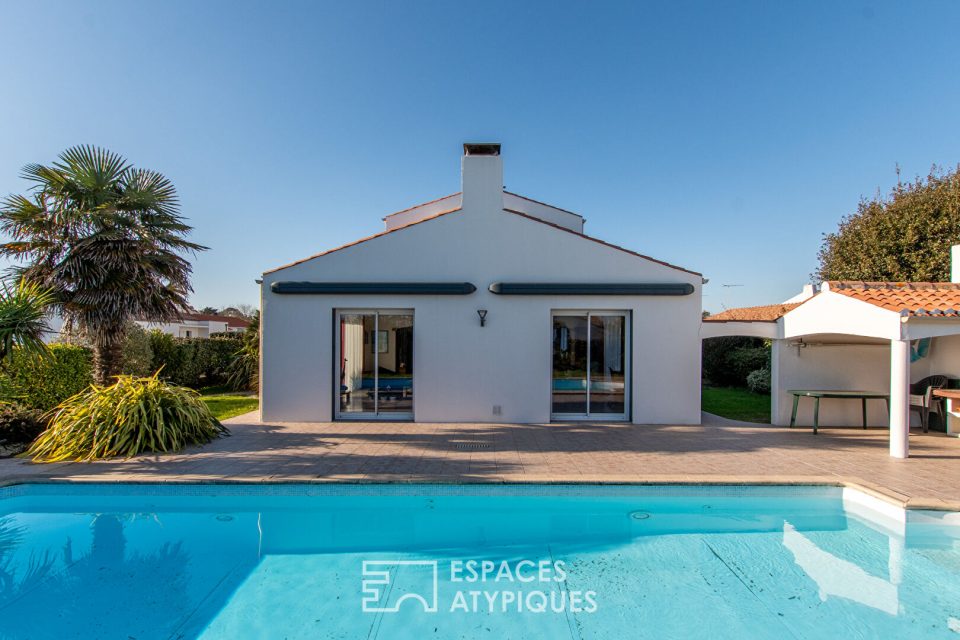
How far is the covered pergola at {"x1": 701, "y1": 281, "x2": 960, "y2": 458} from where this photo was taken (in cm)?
827

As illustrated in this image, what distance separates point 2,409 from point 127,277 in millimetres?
3886

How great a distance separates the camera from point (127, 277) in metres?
9.52

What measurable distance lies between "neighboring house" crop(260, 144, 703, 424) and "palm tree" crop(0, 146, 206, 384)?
2.69 m

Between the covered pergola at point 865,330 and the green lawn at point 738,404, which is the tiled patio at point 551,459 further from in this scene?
the green lawn at point 738,404

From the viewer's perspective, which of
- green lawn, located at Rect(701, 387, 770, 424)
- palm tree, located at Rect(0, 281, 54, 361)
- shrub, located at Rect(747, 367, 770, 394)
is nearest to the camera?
palm tree, located at Rect(0, 281, 54, 361)

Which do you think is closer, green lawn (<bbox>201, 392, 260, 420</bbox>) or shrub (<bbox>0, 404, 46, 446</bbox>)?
shrub (<bbox>0, 404, 46, 446</bbox>)

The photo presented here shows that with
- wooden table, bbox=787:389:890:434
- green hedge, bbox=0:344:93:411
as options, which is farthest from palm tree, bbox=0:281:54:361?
wooden table, bbox=787:389:890:434

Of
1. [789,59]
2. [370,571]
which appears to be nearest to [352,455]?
[370,571]

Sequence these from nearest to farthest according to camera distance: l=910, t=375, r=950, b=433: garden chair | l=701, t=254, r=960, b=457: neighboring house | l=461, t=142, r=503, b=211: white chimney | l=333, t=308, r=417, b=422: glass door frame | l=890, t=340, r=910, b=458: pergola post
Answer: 1. l=890, t=340, r=910, b=458: pergola post
2. l=701, t=254, r=960, b=457: neighboring house
3. l=910, t=375, r=950, b=433: garden chair
4. l=461, t=142, r=503, b=211: white chimney
5. l=333, t=308, r=417, b=422: glass door frame

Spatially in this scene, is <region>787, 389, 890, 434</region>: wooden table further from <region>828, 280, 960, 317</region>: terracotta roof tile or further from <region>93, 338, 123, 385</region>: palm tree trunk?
<region>93, 338, 123, 385</region>: palm tree trunk

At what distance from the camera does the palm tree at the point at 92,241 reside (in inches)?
360

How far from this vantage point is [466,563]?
5215mm

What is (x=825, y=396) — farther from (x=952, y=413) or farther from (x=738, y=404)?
(x=738, y=404)

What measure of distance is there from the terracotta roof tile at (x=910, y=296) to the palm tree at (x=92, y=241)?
15.0 m
